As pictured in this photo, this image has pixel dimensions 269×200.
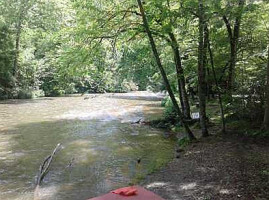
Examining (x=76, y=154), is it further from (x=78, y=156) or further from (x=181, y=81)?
(x=181, y=81)

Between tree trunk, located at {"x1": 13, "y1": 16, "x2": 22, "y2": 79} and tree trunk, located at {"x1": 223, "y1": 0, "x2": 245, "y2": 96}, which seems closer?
tree trunk, located at {"x1": 223, "y1": 0, "x2": 245, "y2": 96}

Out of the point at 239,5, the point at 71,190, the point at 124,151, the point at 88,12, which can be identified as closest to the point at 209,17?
the point at 239,5

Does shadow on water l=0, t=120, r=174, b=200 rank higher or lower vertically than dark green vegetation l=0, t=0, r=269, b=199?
lower

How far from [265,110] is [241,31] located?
4374 millimetres

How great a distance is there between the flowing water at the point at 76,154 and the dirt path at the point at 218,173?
0.97 m

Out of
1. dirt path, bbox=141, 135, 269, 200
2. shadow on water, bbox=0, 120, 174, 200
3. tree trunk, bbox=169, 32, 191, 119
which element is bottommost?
shadow on water, bbox=0, 120, 174, 200

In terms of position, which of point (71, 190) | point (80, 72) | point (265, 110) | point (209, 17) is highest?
point (209, 17)

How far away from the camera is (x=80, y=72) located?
12492 mm

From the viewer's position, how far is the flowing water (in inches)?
355

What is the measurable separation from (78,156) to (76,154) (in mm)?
342

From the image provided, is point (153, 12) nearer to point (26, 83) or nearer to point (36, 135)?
point (36, 135)

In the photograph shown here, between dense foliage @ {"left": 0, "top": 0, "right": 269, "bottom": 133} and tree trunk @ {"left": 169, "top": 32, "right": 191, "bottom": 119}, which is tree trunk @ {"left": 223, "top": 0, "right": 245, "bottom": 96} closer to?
dense foliage @ {"left": 0, "top": 0, "right": 269, "bottom": 133}

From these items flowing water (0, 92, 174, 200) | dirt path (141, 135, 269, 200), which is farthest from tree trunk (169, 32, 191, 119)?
dirt path (141, 135, 269, 200)

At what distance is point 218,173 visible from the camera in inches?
341
